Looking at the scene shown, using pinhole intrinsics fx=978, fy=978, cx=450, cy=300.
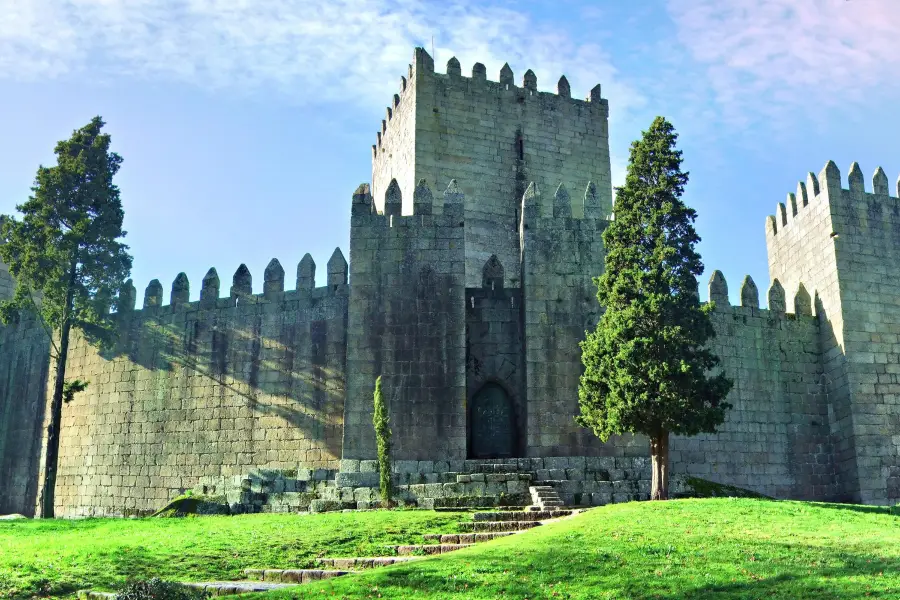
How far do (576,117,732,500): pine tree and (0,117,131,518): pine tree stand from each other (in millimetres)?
13135

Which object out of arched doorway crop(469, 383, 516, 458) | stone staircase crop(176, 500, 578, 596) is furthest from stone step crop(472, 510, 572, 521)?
arched doorway crop(469, 383, 516, 458)

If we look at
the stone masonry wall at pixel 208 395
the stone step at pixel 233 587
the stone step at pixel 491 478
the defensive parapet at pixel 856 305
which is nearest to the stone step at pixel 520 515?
the stone step at pixel 491 478

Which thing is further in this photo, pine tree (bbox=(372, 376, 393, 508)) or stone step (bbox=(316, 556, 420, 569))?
pine tree (bbox=(372, 376, 393, 508))

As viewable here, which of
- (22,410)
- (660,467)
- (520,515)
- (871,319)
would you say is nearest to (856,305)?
(871,319)

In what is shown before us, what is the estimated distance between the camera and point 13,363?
28750 mm

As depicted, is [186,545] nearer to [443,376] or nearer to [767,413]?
[443,376]

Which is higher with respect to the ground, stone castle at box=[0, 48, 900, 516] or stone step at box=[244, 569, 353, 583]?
stone castle at box=[0, 48, 900, 516]

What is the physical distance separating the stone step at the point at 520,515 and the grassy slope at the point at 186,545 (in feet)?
1.48

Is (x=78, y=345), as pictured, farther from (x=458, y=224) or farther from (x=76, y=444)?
(x=458, y=224)

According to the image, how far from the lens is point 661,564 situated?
12773 millimetres

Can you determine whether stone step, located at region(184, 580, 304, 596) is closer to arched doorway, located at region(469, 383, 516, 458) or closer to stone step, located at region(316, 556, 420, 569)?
stone step, located at region(316, 556, 420, 569)

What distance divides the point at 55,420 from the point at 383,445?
30.3 feet

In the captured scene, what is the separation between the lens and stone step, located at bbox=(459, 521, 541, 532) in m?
16.9

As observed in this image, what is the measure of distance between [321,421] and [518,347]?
5.27m
